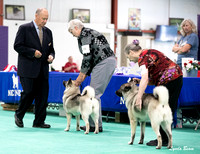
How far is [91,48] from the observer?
4.80m

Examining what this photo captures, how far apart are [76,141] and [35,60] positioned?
144 centimetres

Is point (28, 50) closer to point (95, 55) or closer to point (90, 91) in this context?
point (95, 55)

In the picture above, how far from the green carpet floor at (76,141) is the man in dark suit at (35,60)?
35 cm

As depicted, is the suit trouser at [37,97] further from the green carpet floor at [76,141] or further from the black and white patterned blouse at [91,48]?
the black and white patterned blouse at [91,48]

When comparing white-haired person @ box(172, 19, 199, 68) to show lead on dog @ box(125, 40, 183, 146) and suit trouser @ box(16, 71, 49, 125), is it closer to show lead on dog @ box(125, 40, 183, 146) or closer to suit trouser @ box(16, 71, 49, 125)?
suit trouser @ box(16, 71, 49, 125)

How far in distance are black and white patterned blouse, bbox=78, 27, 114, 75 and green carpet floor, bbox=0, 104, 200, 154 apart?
0.89 metres

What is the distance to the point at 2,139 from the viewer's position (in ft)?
13.9

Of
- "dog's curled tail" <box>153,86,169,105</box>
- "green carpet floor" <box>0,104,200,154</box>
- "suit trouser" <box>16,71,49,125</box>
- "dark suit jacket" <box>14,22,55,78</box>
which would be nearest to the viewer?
"dog's curled tail" <box>153,86,169,105</box>

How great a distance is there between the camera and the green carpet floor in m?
3.61

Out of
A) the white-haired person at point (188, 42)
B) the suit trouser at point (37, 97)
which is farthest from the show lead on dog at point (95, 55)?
the white-haired person at point (188, 42)

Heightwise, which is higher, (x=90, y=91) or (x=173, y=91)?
(x=173, y=91)

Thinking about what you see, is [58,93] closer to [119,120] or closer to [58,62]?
[119,120]

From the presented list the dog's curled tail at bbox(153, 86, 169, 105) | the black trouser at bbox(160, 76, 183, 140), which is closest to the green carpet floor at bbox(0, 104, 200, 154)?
the black trouser at bbox(160, 76, 183, 140)

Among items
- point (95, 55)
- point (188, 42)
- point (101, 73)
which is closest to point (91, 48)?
point (95, 55)
